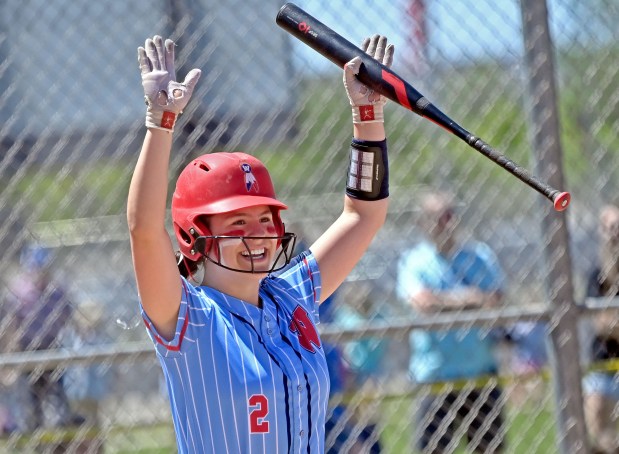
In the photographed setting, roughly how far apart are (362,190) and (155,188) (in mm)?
841

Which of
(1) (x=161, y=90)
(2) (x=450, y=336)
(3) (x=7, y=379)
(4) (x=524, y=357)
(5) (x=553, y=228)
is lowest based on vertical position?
(3) (x=7, y=379)

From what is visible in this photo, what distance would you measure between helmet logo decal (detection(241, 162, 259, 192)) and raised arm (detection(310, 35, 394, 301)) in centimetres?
43

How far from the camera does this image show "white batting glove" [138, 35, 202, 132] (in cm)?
235

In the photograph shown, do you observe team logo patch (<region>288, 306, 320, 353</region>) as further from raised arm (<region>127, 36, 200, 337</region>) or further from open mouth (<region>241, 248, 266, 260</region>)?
raised arm (<region>127, 36, 200, 337</region>)

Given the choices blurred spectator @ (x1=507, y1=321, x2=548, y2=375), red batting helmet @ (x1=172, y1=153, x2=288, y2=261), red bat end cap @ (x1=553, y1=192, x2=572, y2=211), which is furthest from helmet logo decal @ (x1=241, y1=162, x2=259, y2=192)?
blurred spectator @ (x1=507, y1=321, x2=548, y2=375)

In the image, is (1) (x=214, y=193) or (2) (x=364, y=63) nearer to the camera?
(1) (x=214, y=193)

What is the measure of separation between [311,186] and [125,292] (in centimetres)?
103

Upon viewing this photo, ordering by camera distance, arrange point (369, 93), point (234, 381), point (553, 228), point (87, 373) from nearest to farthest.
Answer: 1. point (234, 381)
2. point (369, 93)
3. point (553, 228)
4. point (87, 373)

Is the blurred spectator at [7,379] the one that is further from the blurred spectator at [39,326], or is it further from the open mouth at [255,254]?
the open mouth at [255,254]

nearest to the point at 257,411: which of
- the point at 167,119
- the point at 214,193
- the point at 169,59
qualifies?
the point at 214,193

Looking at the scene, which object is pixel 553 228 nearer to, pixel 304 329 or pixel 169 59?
pixel 304 329

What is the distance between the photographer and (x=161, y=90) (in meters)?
2.36

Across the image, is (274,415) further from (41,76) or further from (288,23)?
(41,76)

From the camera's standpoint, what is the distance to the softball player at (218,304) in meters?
2.35
